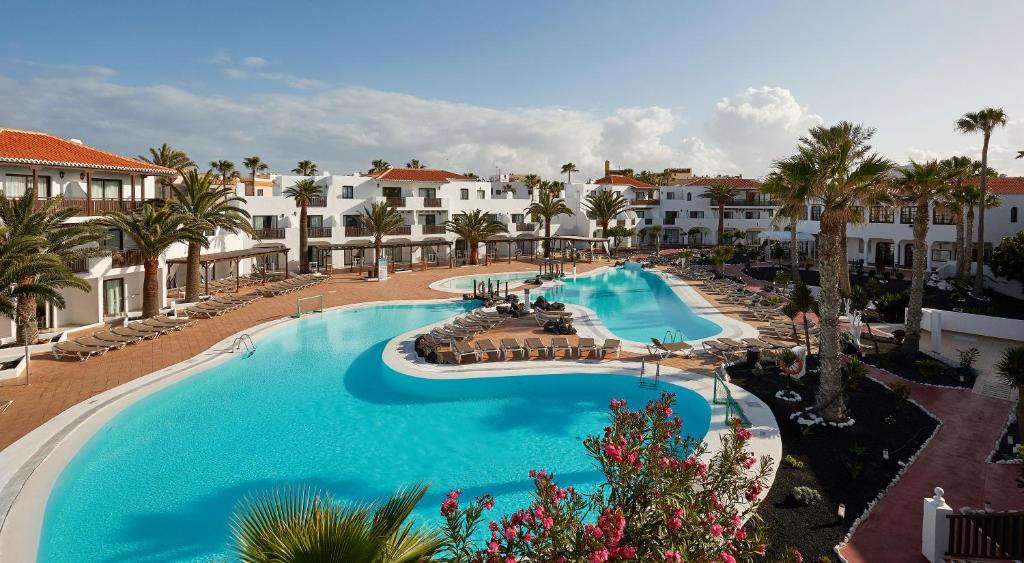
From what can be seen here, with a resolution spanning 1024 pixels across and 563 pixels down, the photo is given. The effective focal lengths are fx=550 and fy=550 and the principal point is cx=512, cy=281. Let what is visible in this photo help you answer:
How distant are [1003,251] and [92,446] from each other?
37.0m

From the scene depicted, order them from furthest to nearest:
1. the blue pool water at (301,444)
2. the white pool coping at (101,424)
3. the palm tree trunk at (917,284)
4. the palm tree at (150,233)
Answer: the palm tree at (150,233) → the palm tree trunk at (917,284) → the blue pool water at (301,444) → the white pool coping at (101,424)

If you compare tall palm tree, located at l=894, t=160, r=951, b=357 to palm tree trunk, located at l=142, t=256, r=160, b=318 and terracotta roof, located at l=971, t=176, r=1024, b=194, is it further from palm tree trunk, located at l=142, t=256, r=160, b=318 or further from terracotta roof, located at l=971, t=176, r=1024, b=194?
palm tree trunk, located at l=142, t=256, r=160, b=318

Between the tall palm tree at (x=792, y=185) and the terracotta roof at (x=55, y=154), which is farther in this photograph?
the terracotta roof at (x=55, y=154)

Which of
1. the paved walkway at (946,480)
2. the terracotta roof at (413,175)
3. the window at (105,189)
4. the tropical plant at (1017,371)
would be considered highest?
the terracotta roof at (413,175)

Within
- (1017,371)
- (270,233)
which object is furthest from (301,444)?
(270,233)

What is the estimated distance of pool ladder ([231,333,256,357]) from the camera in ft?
67.6

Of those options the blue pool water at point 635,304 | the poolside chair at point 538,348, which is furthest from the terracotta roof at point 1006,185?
the poolside chair at point 538,348

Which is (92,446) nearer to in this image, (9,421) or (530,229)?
(9,421)

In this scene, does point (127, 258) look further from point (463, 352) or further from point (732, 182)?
point (732, 182)

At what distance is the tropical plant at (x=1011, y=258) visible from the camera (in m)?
25.8

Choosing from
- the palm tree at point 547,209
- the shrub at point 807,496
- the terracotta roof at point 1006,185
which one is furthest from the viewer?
the palm tree at point 547,209

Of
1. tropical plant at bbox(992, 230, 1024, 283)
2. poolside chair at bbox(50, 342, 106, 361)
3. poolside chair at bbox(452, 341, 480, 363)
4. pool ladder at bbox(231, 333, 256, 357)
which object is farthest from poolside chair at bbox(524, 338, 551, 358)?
tropical plant at bbox(992, 230, 1024, 283)

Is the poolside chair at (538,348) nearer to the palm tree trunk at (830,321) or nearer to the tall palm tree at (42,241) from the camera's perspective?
the palm tree trunk at (830,321)

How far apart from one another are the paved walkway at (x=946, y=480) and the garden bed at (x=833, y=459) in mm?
267
